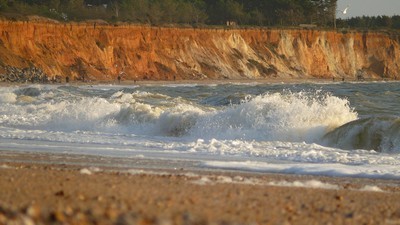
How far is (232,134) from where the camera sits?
20.9m

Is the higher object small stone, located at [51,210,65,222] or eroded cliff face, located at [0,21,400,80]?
small stone, located at [51,210,65,222]

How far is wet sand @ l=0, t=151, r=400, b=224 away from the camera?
259 inches

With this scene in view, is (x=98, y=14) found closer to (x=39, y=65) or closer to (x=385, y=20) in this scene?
(x=39, y=65)

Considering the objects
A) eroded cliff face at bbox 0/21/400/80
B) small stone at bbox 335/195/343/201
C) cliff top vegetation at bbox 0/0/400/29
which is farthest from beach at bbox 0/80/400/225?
cliff top vegetation at bbox 0/0/400/29

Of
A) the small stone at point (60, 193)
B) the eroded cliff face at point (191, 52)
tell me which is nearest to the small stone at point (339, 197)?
the small stone at point (60, 193)

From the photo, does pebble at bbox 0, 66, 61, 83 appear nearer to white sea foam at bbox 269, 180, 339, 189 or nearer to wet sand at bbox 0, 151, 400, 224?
wet sand at bbox 0, 151, 400, 224

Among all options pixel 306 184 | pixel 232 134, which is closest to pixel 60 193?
pixel 306 184

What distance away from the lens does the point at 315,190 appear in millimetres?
9945

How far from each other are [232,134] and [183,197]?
1257 centimetres

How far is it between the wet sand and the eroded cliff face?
5110cm

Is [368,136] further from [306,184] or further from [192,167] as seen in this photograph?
[306,184]

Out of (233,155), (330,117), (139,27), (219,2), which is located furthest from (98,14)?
(233,155)

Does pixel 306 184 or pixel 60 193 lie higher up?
pixel 60 193

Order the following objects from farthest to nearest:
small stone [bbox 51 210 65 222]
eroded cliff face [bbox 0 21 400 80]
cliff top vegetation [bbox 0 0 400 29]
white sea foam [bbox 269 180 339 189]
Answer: cliff top vegetation [bbox 0 0 400 29]
eroded cliff face [bbox 0 21 400 80]
white sea foam [bbox 269 180 339 189]
small stone [bbox 51 210 65 222]
